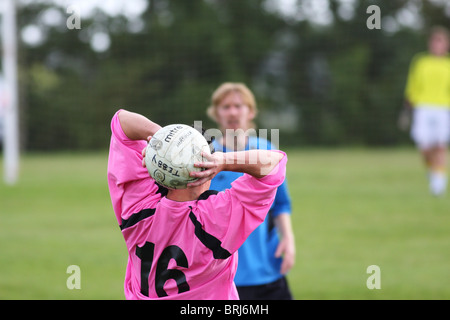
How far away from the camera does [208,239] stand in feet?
7.88

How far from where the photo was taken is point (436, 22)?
1029 inches

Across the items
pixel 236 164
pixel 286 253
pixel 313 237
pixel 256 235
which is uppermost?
pixel 236 164

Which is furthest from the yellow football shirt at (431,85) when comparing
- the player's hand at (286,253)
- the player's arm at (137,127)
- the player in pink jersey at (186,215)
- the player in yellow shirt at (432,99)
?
the player's arm at (137,127)

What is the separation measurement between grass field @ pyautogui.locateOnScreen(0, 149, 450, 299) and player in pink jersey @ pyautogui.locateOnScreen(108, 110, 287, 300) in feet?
9.27

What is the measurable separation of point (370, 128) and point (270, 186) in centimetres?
2006

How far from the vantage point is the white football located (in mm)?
2197

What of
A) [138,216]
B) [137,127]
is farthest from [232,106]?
[138,216]

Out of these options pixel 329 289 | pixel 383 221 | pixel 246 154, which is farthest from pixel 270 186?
pixel 383 221

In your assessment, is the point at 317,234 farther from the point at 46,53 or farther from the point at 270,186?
the point at 46,53

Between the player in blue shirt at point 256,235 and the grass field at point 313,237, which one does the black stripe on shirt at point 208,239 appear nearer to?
the player in blue shirt at point 256,235

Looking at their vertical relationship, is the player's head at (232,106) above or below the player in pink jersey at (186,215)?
above

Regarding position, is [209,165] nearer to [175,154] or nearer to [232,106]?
[175,154]

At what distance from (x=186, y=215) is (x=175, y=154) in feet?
1.08

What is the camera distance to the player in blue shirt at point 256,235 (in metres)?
3.99
